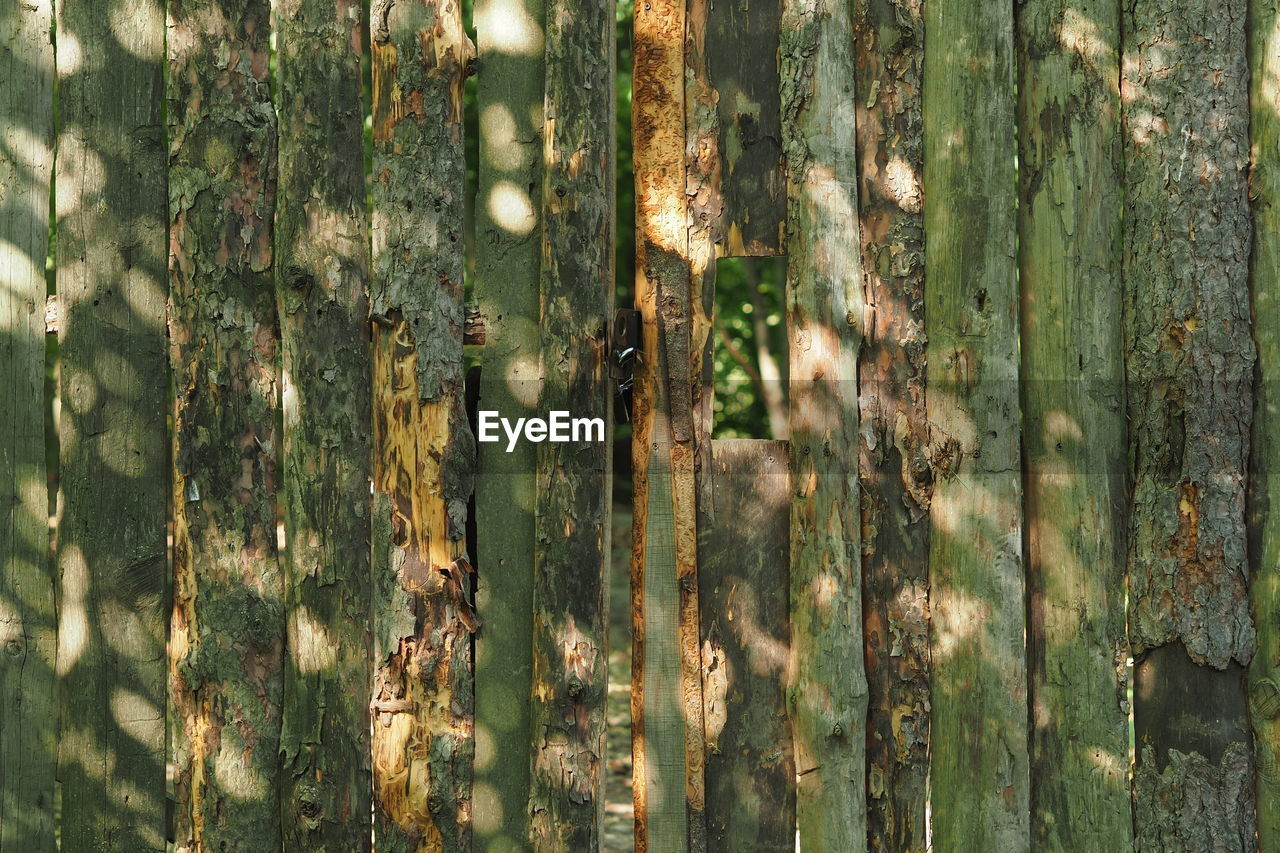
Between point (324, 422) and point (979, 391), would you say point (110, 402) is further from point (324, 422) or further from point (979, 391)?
point (979, 391)

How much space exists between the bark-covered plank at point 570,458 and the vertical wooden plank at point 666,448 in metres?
0.13

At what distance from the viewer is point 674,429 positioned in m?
3.00

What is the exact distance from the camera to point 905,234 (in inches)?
117

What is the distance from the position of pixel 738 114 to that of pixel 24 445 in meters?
2.25

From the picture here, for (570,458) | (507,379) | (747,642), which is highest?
(507,379)

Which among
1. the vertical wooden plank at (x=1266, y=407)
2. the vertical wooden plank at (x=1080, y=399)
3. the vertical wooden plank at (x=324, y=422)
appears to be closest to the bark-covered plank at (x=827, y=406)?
the vertical wooden plank at (x=1080, y=399)

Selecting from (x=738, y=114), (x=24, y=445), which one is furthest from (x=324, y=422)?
(x=738, y=114)

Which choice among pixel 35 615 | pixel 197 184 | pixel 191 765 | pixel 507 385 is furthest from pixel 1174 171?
pixel 35 615

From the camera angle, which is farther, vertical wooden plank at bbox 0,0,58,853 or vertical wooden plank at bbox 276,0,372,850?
vertical wooden plank at bbox 0,0,58,853

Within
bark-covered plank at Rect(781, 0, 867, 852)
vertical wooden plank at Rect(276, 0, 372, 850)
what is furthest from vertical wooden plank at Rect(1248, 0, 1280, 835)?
vertical wooden plank at Rect(276, 0, 372, 850)

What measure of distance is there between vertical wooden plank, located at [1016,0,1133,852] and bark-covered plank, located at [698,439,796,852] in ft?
2.47

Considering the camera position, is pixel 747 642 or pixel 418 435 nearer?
pixel 418 435

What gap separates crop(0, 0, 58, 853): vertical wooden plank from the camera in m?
3.04

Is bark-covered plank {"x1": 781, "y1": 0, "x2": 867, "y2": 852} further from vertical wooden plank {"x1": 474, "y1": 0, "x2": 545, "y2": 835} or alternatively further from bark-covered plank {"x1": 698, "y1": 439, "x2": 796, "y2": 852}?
vertical wooden plank {"x1": 474, "y1": 0, "x2": 545, "y2": 835}
